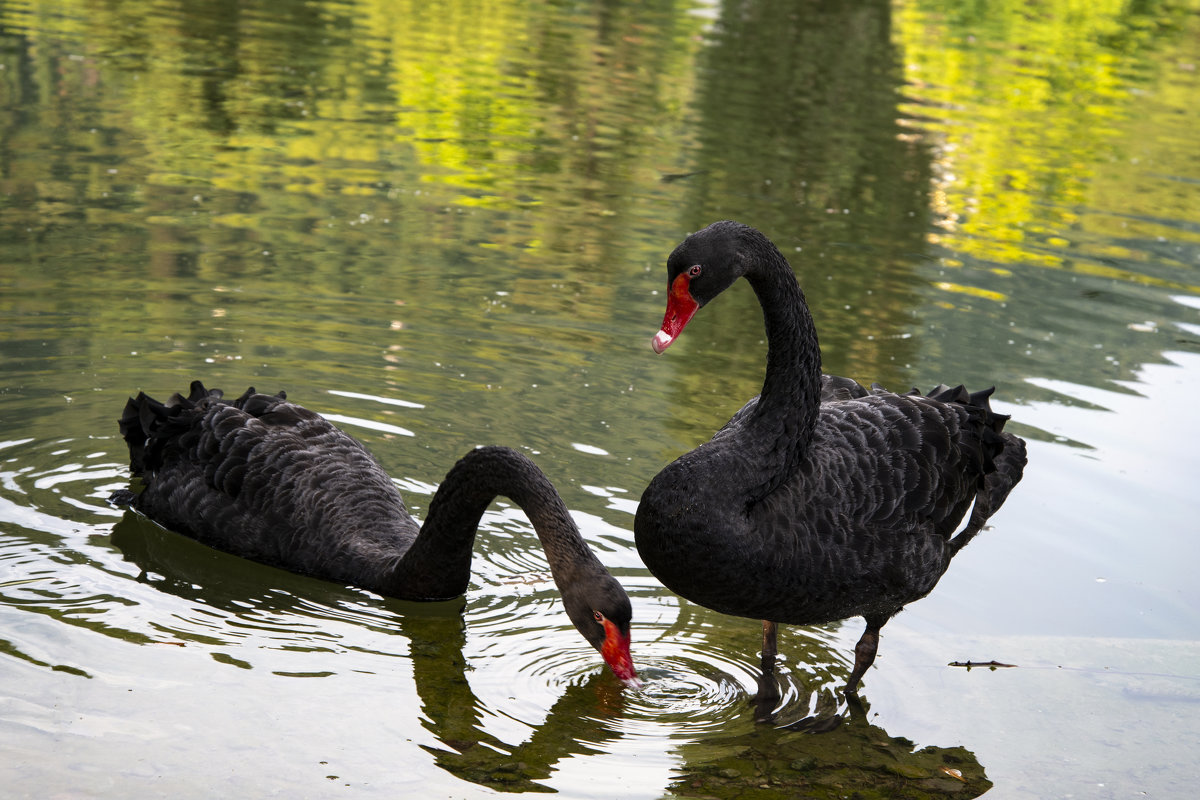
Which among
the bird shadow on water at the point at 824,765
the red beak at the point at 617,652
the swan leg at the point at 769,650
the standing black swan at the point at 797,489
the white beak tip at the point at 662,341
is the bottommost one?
the bird shadow on water at the point at 824,765

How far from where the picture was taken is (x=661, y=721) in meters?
4.41

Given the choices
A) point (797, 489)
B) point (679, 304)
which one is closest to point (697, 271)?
point (679, 304)

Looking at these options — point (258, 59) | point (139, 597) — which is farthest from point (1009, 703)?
point (258, 59)

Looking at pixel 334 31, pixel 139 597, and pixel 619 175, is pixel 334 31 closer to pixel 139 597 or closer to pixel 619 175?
pixel 619 175

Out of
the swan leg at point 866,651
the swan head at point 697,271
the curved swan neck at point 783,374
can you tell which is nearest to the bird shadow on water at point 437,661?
the swan leg at point 866,651

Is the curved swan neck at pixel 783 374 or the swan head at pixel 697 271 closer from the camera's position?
the swan head at pixel 697 271

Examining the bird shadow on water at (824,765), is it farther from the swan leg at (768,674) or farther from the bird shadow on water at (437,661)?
the bird shadow on water at (437,661)

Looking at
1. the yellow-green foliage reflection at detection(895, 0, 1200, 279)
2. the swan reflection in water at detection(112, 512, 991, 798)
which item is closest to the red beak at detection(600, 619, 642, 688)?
the swan reflection in water at detection(112, 512, 991, 798)

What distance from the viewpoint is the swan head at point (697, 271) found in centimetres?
400

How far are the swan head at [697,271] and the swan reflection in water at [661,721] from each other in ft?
4.34

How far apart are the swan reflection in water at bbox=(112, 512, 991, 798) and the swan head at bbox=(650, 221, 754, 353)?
4.34 ft

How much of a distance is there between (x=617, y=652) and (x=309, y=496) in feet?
5.62

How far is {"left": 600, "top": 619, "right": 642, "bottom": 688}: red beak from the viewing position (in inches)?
171

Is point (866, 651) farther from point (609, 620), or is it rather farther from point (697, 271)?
point (697, 271)
